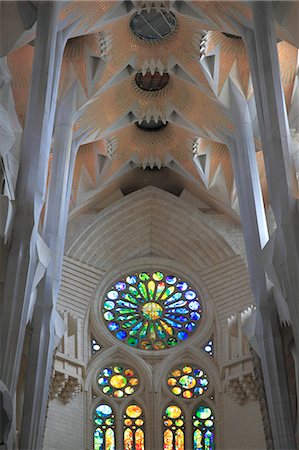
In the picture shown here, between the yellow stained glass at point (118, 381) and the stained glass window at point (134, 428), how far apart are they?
0.60 metres

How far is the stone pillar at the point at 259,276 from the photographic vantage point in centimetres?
1864

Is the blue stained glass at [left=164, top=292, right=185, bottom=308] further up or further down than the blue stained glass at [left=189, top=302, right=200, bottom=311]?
further up

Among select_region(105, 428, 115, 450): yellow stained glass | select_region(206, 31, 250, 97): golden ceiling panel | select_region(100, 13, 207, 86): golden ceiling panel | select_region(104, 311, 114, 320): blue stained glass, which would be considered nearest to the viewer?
select_region(206, 31, 250, 97): golden ceiling panel

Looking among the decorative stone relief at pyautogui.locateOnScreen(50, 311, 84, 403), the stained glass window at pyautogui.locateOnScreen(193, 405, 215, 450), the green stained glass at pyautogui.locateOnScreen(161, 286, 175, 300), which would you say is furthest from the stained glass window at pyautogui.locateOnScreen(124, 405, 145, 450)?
the green stained glass at pyautogui.locateOnScreen(161, 286, 175, 300)

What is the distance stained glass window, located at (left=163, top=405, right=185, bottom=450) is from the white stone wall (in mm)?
923

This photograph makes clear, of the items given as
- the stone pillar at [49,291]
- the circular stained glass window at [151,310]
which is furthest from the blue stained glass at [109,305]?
the stone pillar at [49,291]

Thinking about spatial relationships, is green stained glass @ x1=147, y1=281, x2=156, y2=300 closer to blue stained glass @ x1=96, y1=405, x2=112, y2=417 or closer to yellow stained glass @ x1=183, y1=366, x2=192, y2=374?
yellow stained glass @ x1=183, y1=366, x2=192, y2=374

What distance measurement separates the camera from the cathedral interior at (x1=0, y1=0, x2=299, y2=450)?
57.3ft

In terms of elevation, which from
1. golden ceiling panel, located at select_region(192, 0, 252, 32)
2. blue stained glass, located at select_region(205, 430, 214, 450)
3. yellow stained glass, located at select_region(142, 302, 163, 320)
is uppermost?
golden ceiling panel, located at select_region(192, 0, 252, 32)

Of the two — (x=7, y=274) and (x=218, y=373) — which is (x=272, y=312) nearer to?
(x=218, y=373)

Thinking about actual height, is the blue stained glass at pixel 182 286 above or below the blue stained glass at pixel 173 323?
above

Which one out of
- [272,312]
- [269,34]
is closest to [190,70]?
[269,34]

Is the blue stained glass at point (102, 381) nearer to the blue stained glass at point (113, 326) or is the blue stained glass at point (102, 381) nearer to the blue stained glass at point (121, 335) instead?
the blue stained glass at point (121, 335)

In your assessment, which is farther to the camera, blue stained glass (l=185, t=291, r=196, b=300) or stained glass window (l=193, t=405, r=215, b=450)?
blue stained glass (l=185, t=291, r=196, b=300)
